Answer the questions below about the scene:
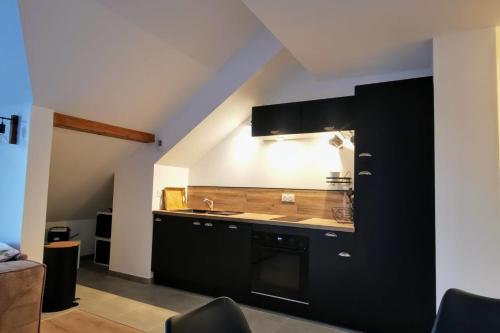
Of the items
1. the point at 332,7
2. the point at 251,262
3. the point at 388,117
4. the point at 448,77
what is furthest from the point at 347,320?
the point at 332,7

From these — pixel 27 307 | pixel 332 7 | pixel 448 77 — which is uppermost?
pixel 332 7

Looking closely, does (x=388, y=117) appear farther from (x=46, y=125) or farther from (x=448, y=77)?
(x=46, y=125)

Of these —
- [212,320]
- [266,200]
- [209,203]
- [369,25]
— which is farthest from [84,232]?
[369,25]

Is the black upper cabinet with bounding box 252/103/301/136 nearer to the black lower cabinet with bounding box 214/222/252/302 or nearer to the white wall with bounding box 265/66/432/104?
the white wall with bounding box 265/66/432/104

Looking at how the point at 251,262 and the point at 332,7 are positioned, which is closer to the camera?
the point at 332,7

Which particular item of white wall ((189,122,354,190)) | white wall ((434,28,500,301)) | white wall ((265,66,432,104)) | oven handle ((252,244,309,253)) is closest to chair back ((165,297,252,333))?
white wall ((434,28,500,301))

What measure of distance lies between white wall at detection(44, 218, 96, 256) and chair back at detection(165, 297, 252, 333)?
14.8 ft

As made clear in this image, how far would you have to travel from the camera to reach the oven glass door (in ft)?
9.56

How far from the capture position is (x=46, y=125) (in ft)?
9.39

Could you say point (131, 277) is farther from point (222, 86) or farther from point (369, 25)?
point (369, 25)

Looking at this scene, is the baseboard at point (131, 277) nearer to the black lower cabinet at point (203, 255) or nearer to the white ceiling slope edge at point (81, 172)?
the black lower cabinet at point (203, 255)

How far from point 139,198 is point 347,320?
2.81 metres

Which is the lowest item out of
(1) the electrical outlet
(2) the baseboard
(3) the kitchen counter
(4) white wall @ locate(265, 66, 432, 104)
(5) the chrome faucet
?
(2) the baseboard

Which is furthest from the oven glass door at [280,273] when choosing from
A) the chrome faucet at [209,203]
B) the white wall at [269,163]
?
the chrome faucet at [209,203]
